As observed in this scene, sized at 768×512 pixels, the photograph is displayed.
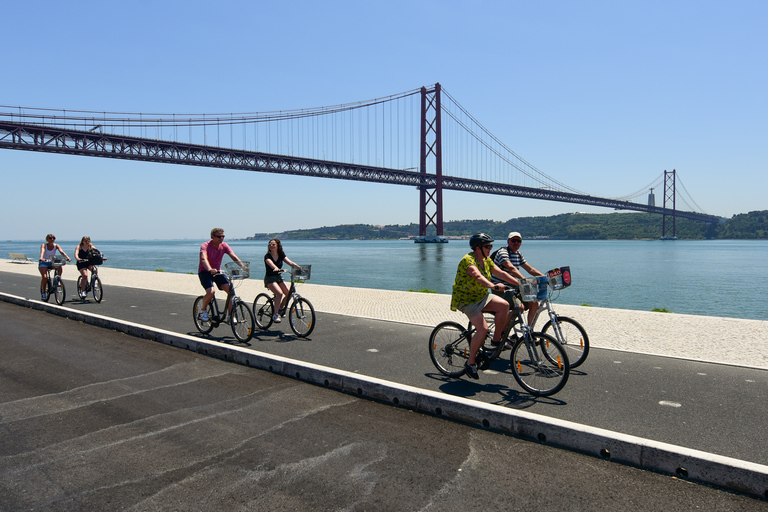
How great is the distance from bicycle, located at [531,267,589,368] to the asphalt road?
193cm

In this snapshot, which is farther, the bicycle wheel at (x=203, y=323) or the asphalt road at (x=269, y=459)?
the bicycle wheel at (x=203, y=323)

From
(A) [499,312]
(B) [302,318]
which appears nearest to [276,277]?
(B) [302,318]

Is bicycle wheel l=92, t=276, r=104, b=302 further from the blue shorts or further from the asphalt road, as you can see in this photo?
the asphalt road

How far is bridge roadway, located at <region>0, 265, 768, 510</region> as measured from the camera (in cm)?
320

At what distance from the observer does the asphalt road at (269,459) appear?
3074mm

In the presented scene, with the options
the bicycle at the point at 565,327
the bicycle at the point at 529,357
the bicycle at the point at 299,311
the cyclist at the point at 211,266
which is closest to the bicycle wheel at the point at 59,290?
the cyclist at the point at 211,266

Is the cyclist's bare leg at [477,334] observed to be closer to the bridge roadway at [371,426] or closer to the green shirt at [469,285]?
the green shirt at [469,285]

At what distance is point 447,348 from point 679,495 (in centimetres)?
279

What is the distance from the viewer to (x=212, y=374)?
6.01 metres

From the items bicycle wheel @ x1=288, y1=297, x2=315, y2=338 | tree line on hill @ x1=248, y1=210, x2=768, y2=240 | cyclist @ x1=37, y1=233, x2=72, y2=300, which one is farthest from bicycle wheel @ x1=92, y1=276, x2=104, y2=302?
tree line on hill @ x1=248, y1=210, x2=768, y2=240

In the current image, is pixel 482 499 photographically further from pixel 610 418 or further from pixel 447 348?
pixel 447 348

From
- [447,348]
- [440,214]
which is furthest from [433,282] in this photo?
[440,214]

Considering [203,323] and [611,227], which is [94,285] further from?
[611,227]

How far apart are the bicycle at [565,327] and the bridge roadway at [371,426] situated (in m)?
0.24
